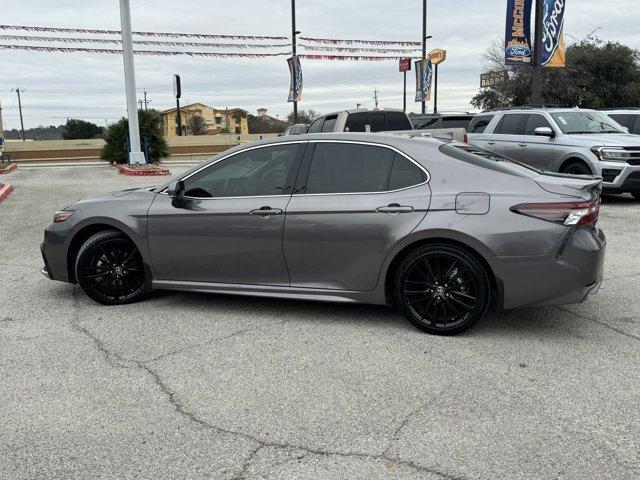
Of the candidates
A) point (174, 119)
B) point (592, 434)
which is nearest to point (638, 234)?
point (592, 434)

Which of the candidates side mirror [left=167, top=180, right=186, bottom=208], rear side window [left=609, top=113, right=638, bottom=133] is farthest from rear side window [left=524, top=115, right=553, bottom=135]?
side mirror [left=167, top=180, right=186, bottom=208]

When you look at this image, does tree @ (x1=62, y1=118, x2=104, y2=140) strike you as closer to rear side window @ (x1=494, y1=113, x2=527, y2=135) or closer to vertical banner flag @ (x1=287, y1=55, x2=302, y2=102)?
vertical banner flag @ (x1=287, y1=55, x2=302, y2=102)

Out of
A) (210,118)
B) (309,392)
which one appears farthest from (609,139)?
(210,118)

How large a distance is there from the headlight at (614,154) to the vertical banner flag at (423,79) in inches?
1058

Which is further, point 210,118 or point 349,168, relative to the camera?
point 210,118

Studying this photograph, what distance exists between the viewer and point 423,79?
121 ft

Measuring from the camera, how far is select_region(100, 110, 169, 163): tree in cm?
2391

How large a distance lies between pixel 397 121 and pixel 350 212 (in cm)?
863

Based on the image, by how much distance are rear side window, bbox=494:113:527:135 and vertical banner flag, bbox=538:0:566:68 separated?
21.2 feet

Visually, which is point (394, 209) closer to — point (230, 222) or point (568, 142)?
point (230, 222)

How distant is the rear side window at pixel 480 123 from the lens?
13844 mm

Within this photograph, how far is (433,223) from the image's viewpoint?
440cm

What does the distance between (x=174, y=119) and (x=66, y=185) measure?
4291 inches

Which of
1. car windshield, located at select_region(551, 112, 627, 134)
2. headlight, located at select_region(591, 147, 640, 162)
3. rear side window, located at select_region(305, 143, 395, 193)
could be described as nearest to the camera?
rear side window, located at select_region(305, 143, 395, 193)
